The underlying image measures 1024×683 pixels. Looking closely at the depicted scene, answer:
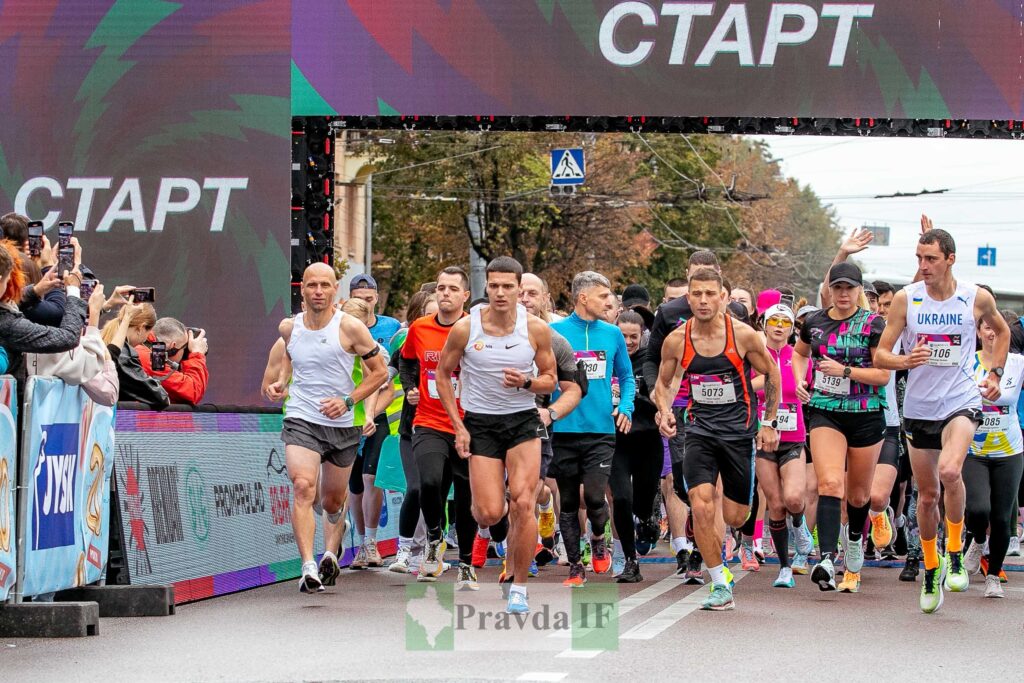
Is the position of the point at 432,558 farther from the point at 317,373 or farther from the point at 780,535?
the point at 780,535

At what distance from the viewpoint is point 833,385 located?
11.5 meters

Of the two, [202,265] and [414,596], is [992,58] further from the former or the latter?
[414,596]

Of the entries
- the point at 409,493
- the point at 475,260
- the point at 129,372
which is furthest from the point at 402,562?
the point at 475,260

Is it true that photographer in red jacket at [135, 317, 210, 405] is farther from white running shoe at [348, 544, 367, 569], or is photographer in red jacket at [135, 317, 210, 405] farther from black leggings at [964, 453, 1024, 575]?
black leggings at [964, 453, 1024, 575]

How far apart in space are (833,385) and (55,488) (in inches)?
205

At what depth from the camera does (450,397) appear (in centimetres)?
1016

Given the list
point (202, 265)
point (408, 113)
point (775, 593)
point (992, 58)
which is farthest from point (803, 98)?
point (775, 593)

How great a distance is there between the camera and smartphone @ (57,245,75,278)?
9.23 m

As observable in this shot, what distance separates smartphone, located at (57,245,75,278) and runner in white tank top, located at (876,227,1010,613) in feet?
16.2

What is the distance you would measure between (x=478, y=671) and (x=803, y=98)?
12.9 meters

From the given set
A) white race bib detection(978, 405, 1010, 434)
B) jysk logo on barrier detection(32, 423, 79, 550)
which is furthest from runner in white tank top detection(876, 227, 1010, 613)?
jysk logo on barrier detection(32, 423, 79, 550)

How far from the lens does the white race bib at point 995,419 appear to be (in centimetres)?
1154

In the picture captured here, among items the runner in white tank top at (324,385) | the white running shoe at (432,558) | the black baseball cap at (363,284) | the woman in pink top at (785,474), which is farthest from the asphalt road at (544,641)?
the black baseball cap at (363,284)

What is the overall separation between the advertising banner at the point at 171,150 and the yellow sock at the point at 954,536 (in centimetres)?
1048
